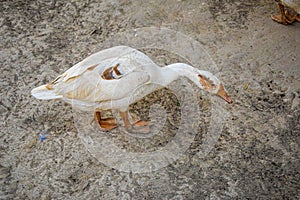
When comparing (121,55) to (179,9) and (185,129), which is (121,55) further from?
(179,9)

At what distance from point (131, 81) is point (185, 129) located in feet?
2.30

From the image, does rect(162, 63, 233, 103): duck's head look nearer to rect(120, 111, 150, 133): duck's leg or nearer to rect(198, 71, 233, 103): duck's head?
rect(198, 71, 233, 103): duck's head

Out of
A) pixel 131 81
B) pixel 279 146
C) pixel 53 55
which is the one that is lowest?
pixel 279 146

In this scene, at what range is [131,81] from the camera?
3.34 meters

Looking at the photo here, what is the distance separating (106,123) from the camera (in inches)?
147

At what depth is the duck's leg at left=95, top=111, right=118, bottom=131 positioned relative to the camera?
146 inches

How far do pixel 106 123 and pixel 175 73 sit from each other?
714 mm

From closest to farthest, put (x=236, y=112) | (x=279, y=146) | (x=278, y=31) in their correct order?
1. (x=279, y=146)
2. (x=236, y=112)
3. (x=278, y=31)

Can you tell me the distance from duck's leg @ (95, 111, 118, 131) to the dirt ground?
0.47 ft

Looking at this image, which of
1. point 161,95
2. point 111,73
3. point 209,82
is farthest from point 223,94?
point 111,73

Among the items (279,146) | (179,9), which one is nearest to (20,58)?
(179,9)

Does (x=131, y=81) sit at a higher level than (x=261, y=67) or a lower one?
higher

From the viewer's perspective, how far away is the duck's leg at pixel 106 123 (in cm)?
370

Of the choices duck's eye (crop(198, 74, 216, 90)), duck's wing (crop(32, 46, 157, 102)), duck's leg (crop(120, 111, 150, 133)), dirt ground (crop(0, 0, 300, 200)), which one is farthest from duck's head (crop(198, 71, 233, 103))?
duck's leg (crop(120, 111, 150, 133))
